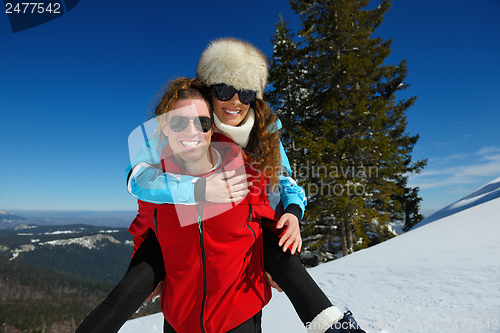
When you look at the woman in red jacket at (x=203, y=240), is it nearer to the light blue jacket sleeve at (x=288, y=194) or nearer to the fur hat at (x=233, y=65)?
the light blue jacket sleeve at (x=288, y=194)

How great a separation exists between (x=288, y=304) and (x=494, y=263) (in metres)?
2.08

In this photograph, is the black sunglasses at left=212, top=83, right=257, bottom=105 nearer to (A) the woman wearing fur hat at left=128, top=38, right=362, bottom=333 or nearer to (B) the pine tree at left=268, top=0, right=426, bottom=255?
(A) the woman wearing fur hat at left=128, top=38, right=362, bottom=333

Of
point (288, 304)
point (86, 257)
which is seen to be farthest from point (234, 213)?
point (86, 257)

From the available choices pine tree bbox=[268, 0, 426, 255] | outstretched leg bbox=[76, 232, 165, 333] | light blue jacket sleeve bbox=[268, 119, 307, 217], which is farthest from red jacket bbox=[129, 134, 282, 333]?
pine tree bbox=[268, 0, 426, 255]

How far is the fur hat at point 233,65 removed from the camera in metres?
1.52

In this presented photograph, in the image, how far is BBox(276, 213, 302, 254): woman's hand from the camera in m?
1.22

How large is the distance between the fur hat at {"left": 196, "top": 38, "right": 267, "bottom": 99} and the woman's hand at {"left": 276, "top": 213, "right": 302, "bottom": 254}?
0.84 meters

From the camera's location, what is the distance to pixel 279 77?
926 centimetres

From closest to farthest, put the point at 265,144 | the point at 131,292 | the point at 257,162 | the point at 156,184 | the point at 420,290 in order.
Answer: the point at 156,184 → the point at 131,292 → the point at 257,162 → the point at 265,144 → the point at 420,290

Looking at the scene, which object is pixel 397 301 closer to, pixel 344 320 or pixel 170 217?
pixel 344 320

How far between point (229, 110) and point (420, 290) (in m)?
2.34

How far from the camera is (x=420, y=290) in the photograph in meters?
2.21

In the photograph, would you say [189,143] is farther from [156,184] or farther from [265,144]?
[265,144]

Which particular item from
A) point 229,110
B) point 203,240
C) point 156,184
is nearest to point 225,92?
point 229,110
